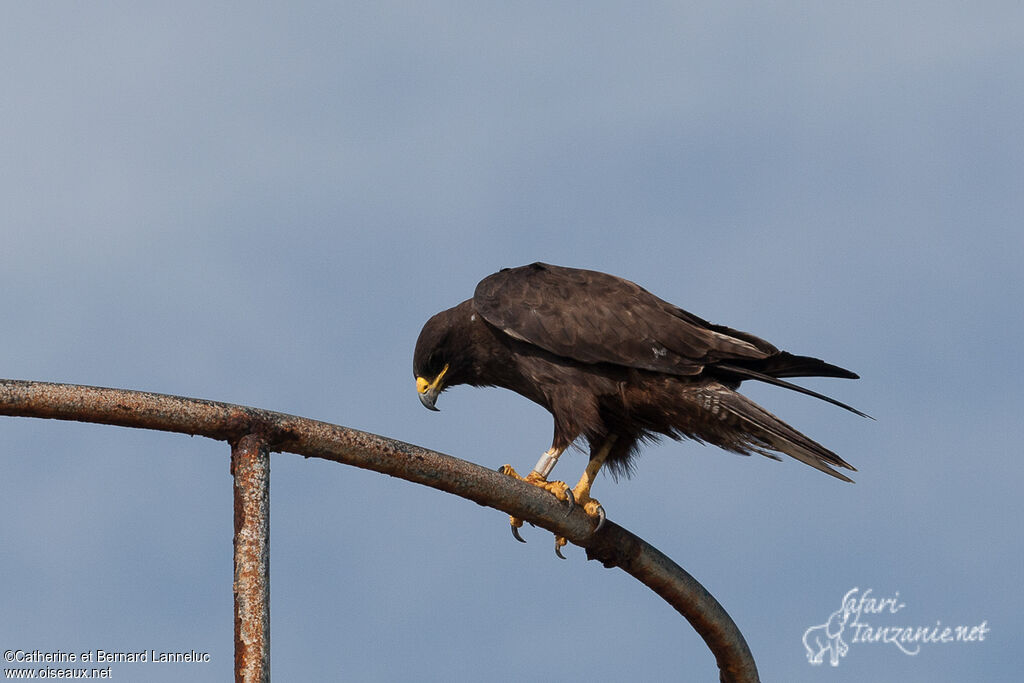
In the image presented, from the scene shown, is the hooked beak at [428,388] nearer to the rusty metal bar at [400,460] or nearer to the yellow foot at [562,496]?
the yellow foot at [562,496]

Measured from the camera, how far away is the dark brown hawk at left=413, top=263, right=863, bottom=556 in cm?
726

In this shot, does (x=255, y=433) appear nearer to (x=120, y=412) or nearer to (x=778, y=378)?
(x=120, y=412)

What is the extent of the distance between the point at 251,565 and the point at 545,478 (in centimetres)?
390

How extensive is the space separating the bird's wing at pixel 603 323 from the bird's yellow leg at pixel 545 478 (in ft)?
1.96

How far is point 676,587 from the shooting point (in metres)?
→ 5.76

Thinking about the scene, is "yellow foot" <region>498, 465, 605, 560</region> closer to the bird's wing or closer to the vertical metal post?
the bird's wing

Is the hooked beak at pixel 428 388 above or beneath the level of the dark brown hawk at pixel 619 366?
above

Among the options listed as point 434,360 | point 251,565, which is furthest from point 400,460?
point 434,360

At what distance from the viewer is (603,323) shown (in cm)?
773

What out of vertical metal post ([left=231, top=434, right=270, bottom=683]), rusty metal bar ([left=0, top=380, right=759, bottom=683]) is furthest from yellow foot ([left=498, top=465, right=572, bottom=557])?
vertical metal post ([left=231, top=434, right=270, bottom=683])

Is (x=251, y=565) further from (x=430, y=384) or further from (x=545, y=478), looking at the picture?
(x=430, y=384)

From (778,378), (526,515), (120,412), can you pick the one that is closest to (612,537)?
(526,515)

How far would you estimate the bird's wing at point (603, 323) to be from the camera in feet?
24.7

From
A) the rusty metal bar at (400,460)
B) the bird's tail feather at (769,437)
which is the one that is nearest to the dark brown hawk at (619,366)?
the bird's tail feather at (769,437)
